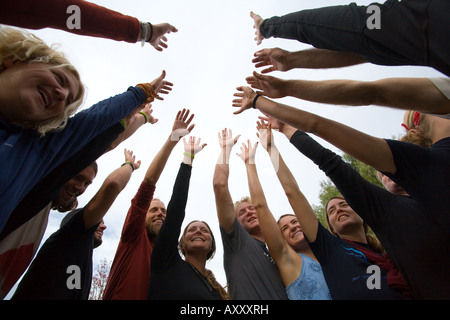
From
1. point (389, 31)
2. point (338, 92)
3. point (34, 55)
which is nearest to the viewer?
point (389, 31)

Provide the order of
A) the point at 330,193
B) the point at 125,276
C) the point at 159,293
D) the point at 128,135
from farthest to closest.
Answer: the point at 330,193, the point at 128,135, the point at 125,276, the point at 159,293

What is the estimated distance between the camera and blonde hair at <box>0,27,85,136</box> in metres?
1.77

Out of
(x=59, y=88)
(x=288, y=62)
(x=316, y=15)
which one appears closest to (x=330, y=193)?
(x=288, y=62)

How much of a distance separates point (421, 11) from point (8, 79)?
2.48m

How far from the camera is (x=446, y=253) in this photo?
5.57ft

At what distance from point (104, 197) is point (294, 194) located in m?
Answer: 1.87

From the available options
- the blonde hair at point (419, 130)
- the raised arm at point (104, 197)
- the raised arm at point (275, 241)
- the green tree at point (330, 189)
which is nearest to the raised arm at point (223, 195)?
the raised arm at point (275, 241)

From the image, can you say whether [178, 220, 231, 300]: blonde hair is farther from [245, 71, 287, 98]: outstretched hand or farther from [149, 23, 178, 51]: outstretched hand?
[149, 23, 178, 51]: outstretched hand

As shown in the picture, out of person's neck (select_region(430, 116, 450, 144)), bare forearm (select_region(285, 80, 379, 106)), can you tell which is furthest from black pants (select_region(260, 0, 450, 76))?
person's neck (select_region(430, 116, 450, 144))

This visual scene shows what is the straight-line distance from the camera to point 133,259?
2650 millimetres

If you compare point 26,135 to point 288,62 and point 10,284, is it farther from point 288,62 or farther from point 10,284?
point 288,62

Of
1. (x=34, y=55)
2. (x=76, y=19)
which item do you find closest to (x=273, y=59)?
(x=76, y=19)

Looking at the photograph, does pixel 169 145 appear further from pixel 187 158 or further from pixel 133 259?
pixel 133 259

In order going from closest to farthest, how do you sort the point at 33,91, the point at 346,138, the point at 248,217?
1. the point at 33,91
2. the point at 346,138
3. the point at 248,217
